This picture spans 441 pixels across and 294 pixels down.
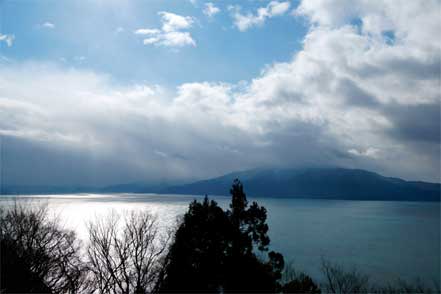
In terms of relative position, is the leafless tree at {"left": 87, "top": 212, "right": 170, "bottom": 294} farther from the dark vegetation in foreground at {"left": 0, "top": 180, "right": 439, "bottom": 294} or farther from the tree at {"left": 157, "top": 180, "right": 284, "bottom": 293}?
the tree at {"left": 157, "top": 180, "right": 284, "bottom": 293}

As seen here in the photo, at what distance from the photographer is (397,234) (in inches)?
2707

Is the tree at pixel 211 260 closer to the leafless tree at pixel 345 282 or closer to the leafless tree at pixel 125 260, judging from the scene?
the leafless tree at pixel 125 260

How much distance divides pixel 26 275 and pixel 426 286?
35.5 metres

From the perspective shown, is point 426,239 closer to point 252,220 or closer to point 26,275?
point 252,220

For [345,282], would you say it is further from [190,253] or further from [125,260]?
[125,260]

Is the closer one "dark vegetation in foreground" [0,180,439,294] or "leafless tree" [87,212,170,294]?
"leafless tree" [87,212,170,294]

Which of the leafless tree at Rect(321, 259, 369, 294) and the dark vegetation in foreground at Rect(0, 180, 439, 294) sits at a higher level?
the dark vegetation in foreground at Rect(0, 180, 439, 294)

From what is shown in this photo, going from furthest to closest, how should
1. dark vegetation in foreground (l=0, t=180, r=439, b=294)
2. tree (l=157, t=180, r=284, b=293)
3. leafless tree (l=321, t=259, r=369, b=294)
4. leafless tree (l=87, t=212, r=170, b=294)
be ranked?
leafless tree (l=321, t=259, r=369, b=294)
tree (l=157, t=180, r=284, b=293)
dark vegetation in foreground (l=0, t=180, r=439, b=294)
leafless tree (l=87, t=212, r=170, b=294)

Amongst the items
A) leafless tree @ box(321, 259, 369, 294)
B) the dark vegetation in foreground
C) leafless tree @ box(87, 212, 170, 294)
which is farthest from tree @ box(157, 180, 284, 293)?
leafless tree @ box(321, 259, 369, 294)

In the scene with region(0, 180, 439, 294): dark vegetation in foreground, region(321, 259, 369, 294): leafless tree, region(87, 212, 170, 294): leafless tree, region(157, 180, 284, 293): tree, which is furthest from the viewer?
region(321, 259, 369, 294): leafless tree

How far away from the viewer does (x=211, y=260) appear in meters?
18.5

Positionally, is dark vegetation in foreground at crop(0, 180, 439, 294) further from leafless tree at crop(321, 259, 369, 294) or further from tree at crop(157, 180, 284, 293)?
leafless tree at crop(321, 259, 369, 294)

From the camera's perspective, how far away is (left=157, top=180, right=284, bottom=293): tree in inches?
701

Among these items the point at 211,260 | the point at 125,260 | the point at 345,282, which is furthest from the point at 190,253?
the point at 345,282
